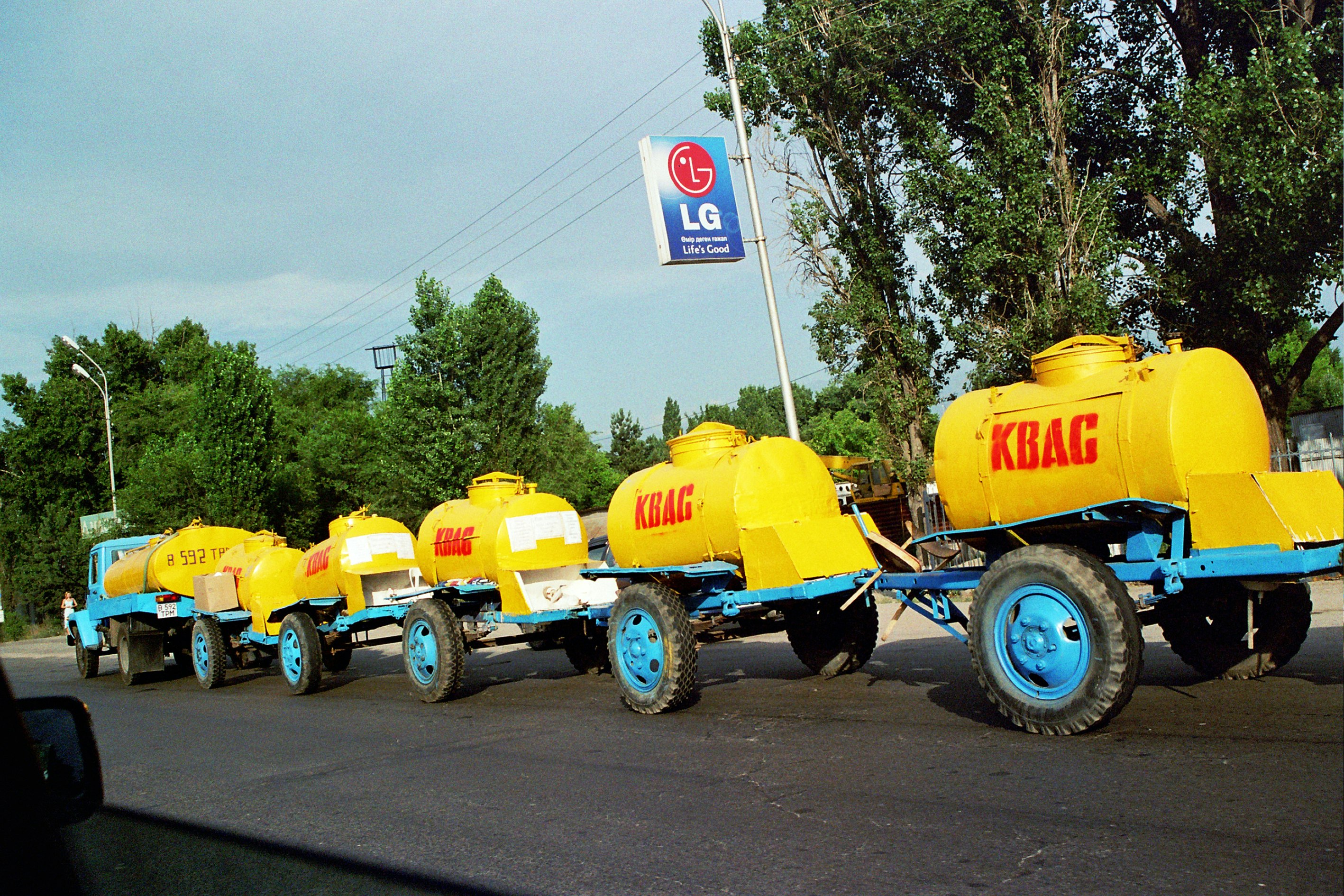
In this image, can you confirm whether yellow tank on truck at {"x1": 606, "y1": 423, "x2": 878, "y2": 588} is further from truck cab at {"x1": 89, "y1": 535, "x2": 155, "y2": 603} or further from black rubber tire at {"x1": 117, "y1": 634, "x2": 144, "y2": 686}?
truck cab at {"x1": 89, "y1": 535, "x2": 155, "y2": 603}

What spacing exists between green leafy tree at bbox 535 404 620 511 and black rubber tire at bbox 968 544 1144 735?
23917 mm

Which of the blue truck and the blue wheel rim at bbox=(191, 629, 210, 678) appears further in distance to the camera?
the blue truck

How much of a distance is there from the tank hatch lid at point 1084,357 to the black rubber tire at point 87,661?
19.9 meters

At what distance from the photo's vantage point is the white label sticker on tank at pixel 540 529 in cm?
1212

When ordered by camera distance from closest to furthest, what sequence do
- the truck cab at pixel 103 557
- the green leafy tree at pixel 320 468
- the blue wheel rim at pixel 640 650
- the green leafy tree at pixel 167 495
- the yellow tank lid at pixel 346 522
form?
1. the blue wheel rim at pixel 640 650
2. the yellow tank lid at pixel 346 522
3. the truck cab at pixel 103 557
4. the green leafy tree at pixel 167 495
5. the green leafy tree at pixel 320 468

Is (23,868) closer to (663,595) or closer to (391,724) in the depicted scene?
(663,595)

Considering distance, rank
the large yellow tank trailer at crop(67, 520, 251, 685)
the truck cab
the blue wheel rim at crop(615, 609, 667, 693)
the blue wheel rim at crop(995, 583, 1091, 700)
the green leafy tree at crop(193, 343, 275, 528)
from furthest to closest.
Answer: the green leafy tree at crop(193, 343, 275, 528) < the truck cab < the large yellow tank trailer at crop(67, 520, 251, 685) < the blue wheel rim at crop(615, 609, 667, 693) < the blue wheel rim at crop(995, 583, 1091, 700)

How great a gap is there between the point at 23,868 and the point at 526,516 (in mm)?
10592

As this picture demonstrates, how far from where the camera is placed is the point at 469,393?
3475cm

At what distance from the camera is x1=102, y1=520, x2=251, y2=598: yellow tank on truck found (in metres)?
18.1

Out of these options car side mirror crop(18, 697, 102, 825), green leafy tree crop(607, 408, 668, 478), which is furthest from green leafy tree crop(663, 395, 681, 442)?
car side mirror crop(18, 697, 102, 825)

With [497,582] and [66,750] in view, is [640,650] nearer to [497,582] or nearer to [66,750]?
[497,582]

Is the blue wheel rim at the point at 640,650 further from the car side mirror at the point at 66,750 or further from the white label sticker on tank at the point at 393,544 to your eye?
the car side mirror at the point at 66,750

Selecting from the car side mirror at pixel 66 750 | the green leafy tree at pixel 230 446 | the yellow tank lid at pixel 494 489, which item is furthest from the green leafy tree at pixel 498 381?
the car side mirror at pixel 66 750
